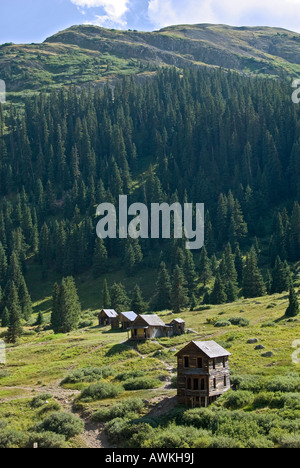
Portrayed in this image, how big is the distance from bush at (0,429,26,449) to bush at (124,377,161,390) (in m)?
15.6

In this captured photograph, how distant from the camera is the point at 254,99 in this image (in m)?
196

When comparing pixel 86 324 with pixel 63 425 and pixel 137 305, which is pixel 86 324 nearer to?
pixel 137 305

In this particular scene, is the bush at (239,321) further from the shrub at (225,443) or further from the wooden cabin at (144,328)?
the shrub at (225,443)

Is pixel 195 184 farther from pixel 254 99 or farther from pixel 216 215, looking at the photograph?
pixel 254 99

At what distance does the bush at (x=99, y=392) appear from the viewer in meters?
56.9

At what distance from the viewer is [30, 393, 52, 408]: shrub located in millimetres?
54906

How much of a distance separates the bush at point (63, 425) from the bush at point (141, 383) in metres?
10.0

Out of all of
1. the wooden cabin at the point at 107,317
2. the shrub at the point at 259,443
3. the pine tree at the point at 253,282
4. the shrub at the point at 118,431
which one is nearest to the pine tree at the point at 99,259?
the wooden cabin at the point at 107,317

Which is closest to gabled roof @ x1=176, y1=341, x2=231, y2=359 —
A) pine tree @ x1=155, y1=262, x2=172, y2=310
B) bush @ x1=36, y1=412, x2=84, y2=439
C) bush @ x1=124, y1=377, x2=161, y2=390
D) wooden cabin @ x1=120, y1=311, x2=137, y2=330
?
bush @ x1=124, y1=377, x2=161, y2=390

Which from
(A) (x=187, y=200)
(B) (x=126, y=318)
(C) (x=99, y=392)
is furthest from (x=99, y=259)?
(C) (x=99, y=392)

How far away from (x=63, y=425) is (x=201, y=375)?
13795mm

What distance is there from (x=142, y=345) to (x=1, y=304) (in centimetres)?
6091

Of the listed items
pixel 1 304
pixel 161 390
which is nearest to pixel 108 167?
pixel 1 304

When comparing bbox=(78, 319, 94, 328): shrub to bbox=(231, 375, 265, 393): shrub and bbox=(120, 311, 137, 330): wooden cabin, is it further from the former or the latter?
bbox=(231, 375, 265, 393): shrub
